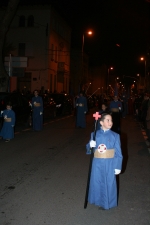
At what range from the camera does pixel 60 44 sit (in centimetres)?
4881

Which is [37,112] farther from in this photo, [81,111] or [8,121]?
[8,121]

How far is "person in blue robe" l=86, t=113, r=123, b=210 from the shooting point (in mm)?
5762

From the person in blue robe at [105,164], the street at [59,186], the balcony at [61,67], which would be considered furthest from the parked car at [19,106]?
the balcony at [61,67]

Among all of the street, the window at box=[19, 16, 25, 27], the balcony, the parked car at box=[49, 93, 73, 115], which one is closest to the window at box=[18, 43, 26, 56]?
the window at box=[19, 16, 25, 27]

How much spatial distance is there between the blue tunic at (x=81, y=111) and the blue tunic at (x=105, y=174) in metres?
13.6

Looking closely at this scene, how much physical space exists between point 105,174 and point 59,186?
1958 mm

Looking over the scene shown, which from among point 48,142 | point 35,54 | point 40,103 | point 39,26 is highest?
point 39,26

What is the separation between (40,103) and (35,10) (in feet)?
92.4

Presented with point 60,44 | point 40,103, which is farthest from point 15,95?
point 60,44

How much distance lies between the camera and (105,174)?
5770 mm

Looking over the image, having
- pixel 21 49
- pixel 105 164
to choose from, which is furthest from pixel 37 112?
pixel 21 49

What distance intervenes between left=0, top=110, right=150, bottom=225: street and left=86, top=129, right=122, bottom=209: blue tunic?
0.84ft

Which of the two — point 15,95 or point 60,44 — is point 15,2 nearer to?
point 15,95

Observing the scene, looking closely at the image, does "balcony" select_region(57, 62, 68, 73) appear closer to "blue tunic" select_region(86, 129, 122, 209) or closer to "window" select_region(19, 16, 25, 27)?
"window" select_region(19, 16, 25, 27)
